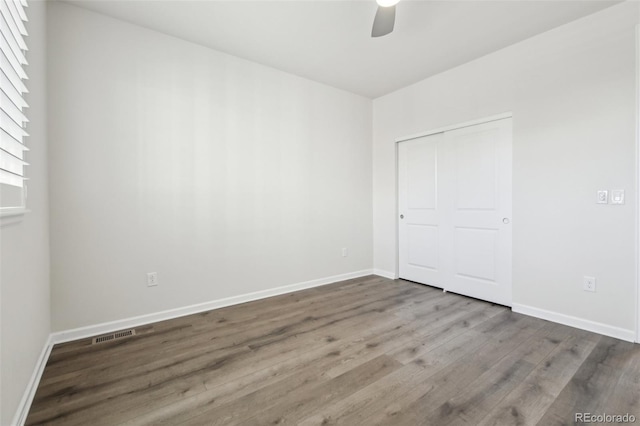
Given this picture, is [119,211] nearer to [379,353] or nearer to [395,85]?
[379,353]

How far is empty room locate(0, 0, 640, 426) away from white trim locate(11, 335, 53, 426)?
A: 0.8 inches

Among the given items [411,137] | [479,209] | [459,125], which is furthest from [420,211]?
[459,125]

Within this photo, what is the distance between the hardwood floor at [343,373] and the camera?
1461mm

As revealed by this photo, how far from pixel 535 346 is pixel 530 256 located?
0.97m

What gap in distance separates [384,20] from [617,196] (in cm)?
232

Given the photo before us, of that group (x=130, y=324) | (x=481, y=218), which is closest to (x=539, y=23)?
(x=481, y=218)

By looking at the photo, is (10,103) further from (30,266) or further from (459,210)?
(459,210)

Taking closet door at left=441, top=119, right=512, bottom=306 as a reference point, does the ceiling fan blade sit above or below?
above

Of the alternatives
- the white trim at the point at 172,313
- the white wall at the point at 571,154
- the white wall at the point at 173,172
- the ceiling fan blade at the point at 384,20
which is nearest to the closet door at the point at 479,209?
the white wall at the point at 571,154

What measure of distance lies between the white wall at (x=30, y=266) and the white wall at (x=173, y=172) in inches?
7.4

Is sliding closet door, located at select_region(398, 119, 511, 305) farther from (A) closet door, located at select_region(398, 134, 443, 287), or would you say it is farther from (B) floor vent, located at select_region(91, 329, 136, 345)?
(B) floor vent, located at select_region(91, 329, 136, 345)

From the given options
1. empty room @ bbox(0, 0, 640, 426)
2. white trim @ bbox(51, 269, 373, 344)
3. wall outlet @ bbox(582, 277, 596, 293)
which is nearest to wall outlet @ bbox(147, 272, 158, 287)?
empty room @ bbox(0, 0, 640, 426)

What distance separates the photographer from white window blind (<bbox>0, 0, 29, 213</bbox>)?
1152mm

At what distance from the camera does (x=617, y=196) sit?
88.9 inches
